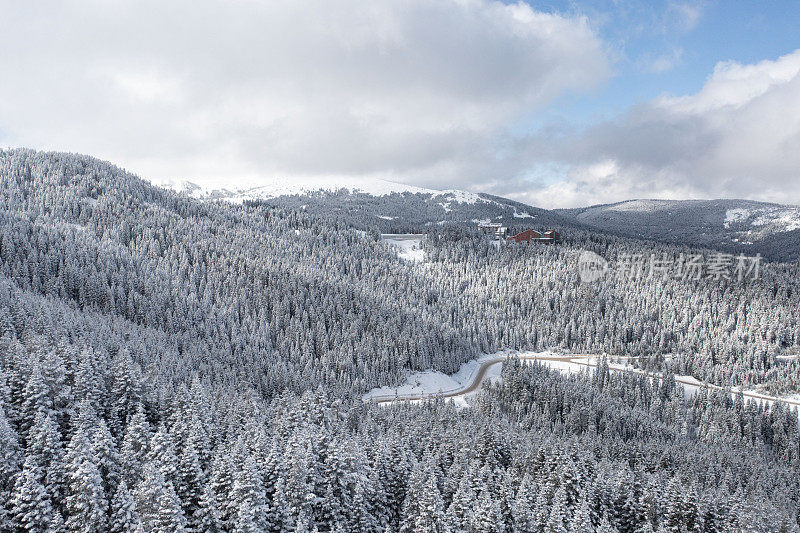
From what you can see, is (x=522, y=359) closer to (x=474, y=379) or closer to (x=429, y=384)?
(x=474, y=379)

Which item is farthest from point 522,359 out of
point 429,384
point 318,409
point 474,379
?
point 318,409

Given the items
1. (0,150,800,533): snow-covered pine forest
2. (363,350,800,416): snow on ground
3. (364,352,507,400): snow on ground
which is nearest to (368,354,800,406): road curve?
(363,350,800,416): snow on ground

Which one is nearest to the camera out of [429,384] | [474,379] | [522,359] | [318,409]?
[318,409]

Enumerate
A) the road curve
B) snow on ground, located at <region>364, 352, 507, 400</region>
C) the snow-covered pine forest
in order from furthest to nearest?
1. snow on ground, located at <region>364, 352, 507, 400</region>
2. the road curve
3. the snow-covered pine forest

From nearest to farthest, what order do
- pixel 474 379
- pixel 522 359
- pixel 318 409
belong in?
pixel 318 409, pixel 474 379, pixel 522 359

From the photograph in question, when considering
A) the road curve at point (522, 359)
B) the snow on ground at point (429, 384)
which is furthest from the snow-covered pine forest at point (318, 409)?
the road curve at point (522, 359)

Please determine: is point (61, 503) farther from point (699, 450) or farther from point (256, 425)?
point (699, 450)

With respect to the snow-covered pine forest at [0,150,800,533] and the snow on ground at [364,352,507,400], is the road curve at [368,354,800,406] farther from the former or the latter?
the snow-covered pine forest at [0,150,800,533]

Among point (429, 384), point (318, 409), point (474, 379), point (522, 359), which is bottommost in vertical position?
point (429, 384)

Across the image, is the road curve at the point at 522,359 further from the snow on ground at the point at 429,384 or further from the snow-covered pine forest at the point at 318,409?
the snow-covered pine forest at the point at 318,409
